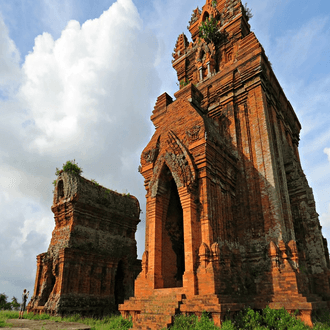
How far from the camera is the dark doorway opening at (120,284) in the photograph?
15461mm

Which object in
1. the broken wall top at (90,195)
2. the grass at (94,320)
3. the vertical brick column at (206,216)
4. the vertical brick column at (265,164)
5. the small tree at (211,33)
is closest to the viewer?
the vertical brick column at (206,216)

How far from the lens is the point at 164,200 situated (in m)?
9.88

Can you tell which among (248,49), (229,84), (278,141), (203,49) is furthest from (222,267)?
(203,49)

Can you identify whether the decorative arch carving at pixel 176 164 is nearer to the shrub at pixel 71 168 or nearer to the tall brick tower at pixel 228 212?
the tall brick tower at pixel 228 212

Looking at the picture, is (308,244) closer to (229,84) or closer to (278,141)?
(278,141)

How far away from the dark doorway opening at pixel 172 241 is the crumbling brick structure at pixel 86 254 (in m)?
6.02

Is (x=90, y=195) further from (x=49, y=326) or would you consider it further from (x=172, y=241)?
(x=172, y=241)

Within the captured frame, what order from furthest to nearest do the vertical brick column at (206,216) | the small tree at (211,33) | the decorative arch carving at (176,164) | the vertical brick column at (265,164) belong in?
1. the small tree at (211,33)
2. the vertical brick column at (265,164)
3. the decorative arch carving at (176,164)
4. the vertical brick column at (206,216)

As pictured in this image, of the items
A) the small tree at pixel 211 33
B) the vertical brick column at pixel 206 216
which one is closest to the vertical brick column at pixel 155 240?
the vertical brick column at pixel 206 216

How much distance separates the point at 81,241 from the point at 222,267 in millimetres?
8697

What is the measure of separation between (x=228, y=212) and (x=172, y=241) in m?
2.10

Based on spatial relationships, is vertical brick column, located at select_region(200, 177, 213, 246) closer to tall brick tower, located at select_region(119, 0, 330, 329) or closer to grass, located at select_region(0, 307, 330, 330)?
tall brick tower, located at select_region(119, 0, 330, 329)

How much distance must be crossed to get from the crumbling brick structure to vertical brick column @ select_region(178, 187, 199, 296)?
7453 mm

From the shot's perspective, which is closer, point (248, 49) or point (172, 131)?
point (172, 131)
